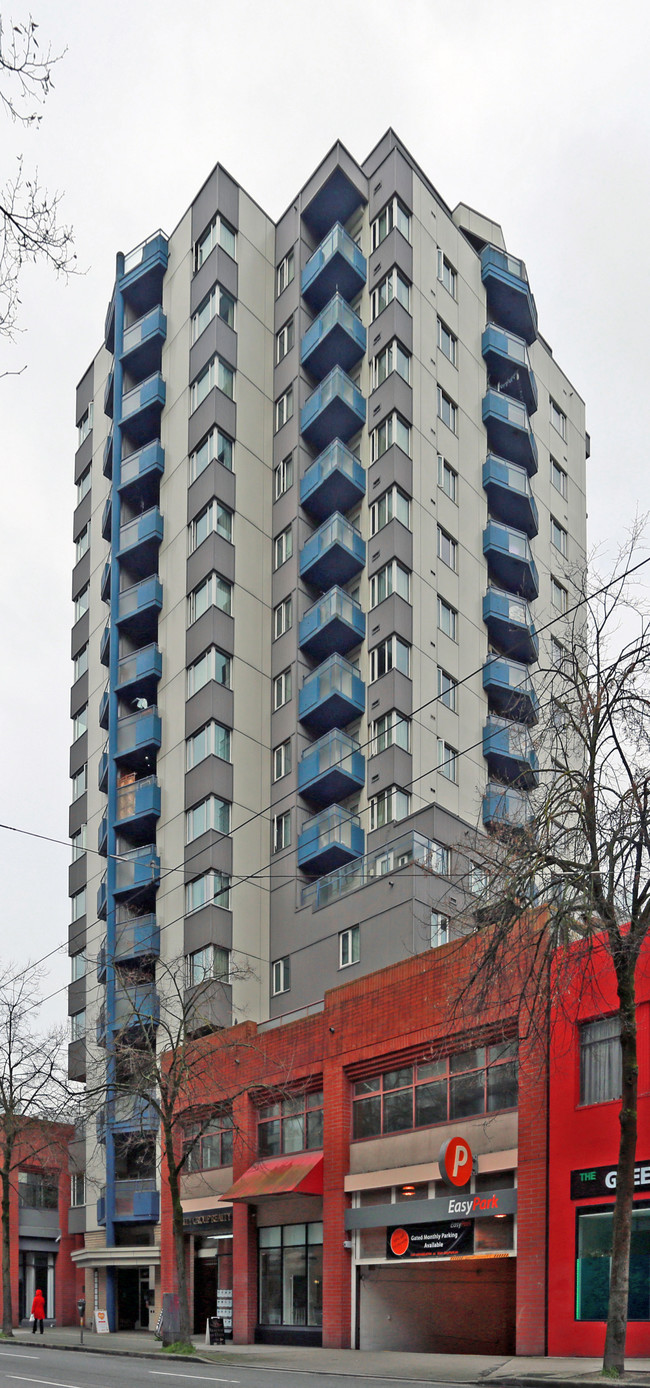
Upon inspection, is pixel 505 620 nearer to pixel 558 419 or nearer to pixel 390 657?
pixel 390 657

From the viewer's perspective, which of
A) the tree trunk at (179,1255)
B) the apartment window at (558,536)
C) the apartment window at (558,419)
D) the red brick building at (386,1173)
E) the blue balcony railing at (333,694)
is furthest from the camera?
the apartment window at (558,419)

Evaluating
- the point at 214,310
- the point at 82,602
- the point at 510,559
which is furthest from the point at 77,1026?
the point at 214,310

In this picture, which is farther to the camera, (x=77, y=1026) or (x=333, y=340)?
(x=77, y=1026)

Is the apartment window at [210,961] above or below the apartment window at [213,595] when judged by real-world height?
below

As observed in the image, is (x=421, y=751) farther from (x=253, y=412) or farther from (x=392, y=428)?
(x=253, y=412)

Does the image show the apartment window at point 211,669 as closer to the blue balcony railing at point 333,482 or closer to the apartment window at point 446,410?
the blue balcony railing at point 333,482

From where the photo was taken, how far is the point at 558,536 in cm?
5956

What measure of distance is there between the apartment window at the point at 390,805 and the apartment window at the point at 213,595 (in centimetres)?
977

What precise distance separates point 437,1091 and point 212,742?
21101mm

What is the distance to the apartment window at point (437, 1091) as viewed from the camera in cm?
2584

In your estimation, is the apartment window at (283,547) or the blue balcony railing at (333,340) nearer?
the blue balcony railing at (333,340)

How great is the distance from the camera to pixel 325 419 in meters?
49.3

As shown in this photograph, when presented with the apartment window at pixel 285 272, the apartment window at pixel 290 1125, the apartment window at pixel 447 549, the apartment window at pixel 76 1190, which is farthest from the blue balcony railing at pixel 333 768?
the apartment window at pixel 76 1190

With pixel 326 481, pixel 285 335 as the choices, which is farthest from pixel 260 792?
pixel 285 335
